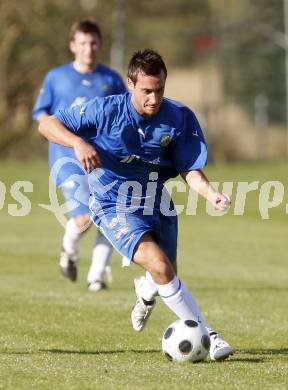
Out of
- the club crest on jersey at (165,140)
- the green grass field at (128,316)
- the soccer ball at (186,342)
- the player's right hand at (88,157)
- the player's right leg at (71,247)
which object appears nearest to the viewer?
the green grass field at (128,316)

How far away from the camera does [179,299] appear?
6.82m

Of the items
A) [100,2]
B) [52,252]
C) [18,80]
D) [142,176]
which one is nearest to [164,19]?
[100,2]

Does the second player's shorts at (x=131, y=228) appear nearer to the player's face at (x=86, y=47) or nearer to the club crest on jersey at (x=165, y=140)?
the club crest on jersey at (x=165, y=140)

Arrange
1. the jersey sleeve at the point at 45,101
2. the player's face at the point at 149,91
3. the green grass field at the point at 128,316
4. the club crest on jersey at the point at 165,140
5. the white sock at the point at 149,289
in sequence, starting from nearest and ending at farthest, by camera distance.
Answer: the green grass field at the point at 128,316 < the player's face at the point at 149,91 < the club crest on jersey at the point at 165,140 < the white sock at the point at 149,289 < the jersey sleeve at the point at 45,101

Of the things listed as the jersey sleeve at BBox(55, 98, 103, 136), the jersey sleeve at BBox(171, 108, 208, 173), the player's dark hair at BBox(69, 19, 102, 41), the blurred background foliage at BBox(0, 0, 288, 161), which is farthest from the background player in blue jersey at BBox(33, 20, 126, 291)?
the blurred background foliage at BBox(0, 0, 288, 161)

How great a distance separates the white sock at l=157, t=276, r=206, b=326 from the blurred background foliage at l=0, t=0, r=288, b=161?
Result: 24.6m

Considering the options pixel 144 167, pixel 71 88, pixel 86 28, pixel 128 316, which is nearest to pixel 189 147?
pixel 144 167

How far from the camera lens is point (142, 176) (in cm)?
728

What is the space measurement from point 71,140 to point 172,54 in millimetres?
30428

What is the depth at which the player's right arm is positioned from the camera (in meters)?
6.59

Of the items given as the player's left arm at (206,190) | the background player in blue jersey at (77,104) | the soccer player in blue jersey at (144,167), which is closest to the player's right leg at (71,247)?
the background player in blue jersey at (77,104)

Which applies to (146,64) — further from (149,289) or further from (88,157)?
(149,289)

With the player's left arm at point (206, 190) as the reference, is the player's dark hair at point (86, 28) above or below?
above

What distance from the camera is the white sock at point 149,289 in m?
7.32
